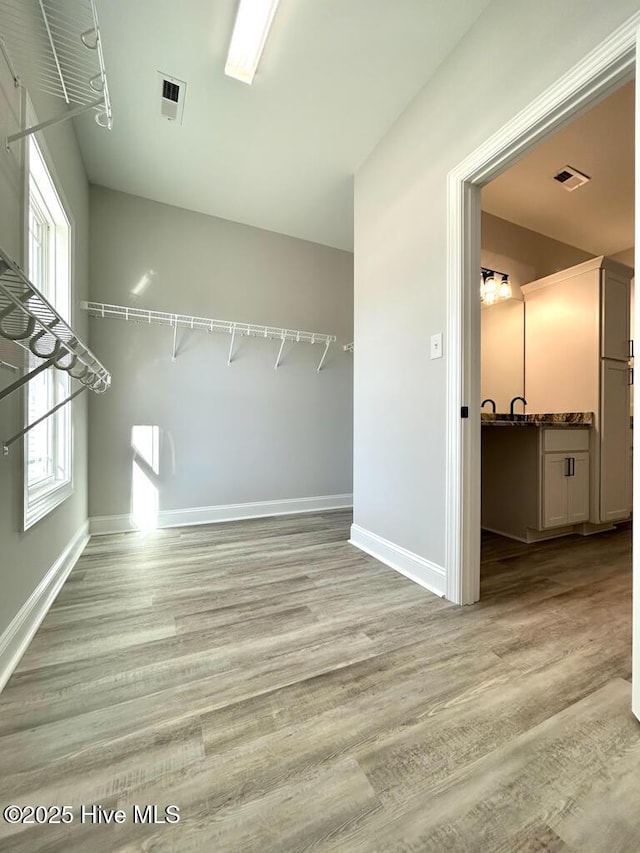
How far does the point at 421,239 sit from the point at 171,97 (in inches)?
64.7

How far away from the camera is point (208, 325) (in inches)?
116

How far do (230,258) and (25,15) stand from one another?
5.80 feet

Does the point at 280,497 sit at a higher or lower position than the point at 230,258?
lower

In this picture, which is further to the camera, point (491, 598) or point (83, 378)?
point (491, 598)

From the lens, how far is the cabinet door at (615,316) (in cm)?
271

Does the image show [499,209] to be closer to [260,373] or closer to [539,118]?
[539,118]

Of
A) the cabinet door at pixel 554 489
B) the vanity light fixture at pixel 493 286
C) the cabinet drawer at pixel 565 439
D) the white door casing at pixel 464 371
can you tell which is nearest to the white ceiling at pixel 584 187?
the vanity light fixture at pixel 493 286

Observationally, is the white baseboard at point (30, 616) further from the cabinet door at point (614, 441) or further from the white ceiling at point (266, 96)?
the cabinet door at point (614, 441)

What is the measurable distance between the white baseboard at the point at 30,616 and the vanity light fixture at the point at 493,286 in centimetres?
364

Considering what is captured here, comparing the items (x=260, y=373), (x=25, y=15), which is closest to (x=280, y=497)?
(x=260, y=373)

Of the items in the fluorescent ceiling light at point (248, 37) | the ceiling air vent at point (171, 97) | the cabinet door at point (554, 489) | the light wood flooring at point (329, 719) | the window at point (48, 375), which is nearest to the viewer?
the light wood flooring at point (329, 719)

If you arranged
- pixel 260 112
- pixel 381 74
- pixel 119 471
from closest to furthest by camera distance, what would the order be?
pixel 381 74, pixel 260 112, pixel 119 471

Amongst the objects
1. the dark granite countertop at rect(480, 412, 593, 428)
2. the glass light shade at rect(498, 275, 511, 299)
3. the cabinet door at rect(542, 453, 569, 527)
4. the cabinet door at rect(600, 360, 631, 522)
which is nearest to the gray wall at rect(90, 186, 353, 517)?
the glass light shade at rect(498, 275, 511, 299)

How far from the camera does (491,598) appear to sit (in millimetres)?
1682
